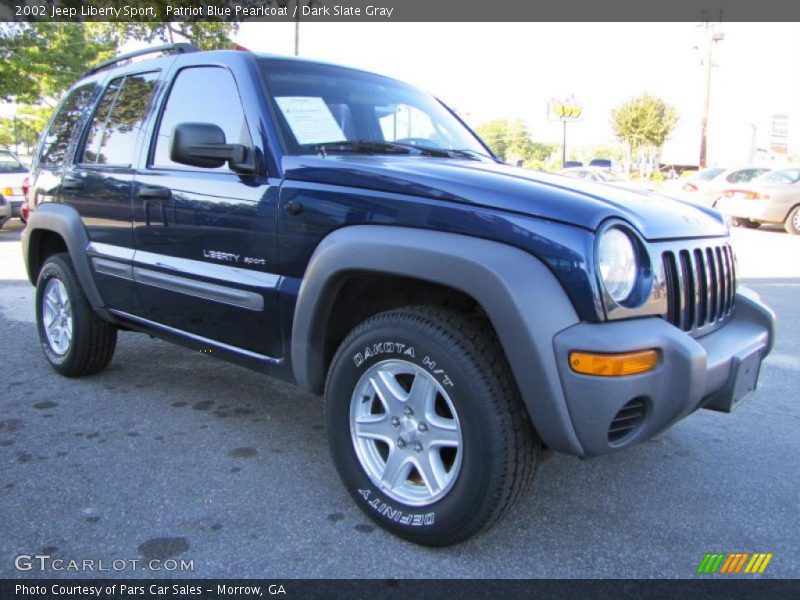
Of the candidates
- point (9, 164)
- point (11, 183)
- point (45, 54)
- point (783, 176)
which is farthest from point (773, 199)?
point (45, 54)

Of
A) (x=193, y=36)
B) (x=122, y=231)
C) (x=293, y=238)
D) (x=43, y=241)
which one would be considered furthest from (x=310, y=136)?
(x=193, y=36)

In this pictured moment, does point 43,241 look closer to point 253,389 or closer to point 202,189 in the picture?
point 253,389

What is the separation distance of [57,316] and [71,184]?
898 mm

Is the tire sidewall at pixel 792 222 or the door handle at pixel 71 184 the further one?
the tire sidewall at pixel 792 222

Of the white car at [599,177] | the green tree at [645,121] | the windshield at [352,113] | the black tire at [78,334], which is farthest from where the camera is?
the green tree at [645,121]

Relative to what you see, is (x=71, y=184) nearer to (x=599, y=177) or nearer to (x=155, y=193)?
(x=155, y=193)

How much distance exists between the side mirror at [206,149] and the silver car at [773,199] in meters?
14.1

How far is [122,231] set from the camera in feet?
11.6

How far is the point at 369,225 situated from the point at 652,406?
115 cm

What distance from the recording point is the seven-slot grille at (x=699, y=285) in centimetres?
230

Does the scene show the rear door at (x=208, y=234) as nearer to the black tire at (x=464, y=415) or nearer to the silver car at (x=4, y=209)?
the black tire at (x=464, y=415)

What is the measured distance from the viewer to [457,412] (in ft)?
7.23

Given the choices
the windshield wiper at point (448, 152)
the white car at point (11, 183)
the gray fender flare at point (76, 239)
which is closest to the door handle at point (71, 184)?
the gray fender flare at point (76, 239)

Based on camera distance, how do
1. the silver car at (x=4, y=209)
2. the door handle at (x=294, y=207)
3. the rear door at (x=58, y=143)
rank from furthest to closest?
the silver car at (x=4, y=209), the rear door at (x=58, y=143), the door handle at (x=294, y=207)
